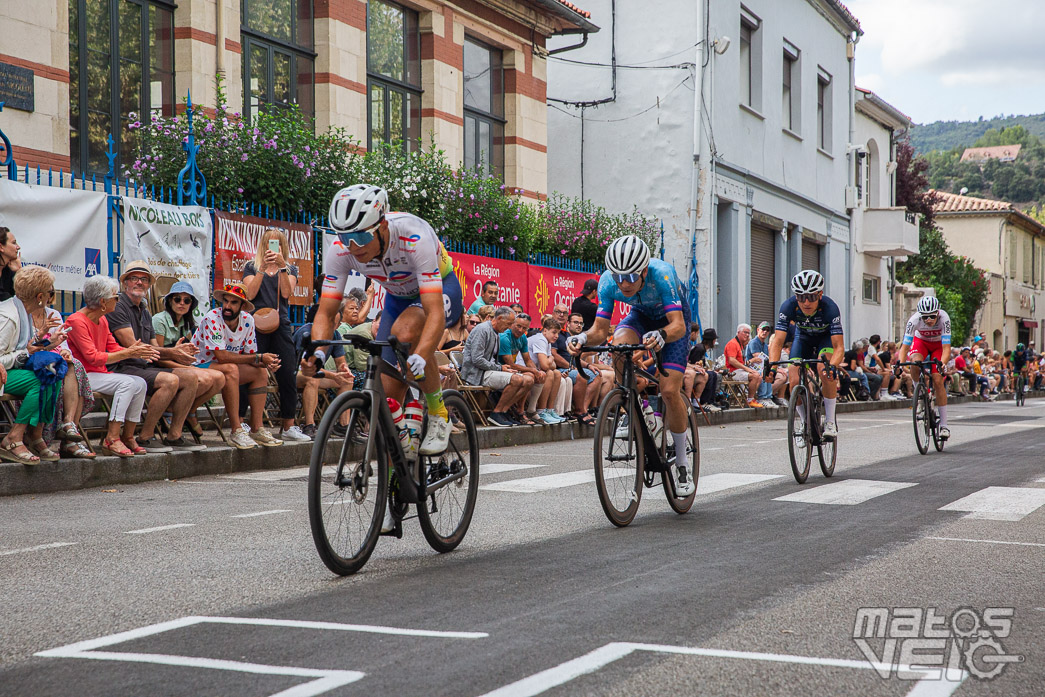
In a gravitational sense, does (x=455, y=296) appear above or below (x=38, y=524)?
above

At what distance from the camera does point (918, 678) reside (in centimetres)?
403

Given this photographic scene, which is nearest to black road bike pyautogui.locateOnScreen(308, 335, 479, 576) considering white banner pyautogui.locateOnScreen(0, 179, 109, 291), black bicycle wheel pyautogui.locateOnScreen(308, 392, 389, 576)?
black bicycle wheel pyautogui.locateOnScreen(308, 392, 389, 576)

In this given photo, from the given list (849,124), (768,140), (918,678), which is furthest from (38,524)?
(849,124)

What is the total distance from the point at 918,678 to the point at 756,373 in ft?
64.2

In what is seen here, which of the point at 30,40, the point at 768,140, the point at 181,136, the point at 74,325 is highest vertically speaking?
the point at 768,140

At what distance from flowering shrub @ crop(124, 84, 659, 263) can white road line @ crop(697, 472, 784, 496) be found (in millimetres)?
6844

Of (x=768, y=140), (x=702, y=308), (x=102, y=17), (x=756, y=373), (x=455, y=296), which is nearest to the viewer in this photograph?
(x=455, y=296)

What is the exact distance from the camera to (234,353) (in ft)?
37.7

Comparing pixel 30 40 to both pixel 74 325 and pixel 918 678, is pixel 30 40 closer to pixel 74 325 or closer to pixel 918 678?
pixel 74 325

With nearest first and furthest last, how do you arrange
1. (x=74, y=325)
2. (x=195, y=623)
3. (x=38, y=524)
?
(x=195, y=623)
(x=38, y=524)
(x=74, y=325)

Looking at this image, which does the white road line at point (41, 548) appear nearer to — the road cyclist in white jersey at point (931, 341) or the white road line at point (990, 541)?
the white road line at point (990, 541)

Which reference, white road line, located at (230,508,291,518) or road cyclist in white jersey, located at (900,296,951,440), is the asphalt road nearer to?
white road line, located at (230,508,291,518)

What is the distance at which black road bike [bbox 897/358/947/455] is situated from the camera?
13875mm

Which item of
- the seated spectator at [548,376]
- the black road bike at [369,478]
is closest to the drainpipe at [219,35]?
the seated spectator at [548,376]
